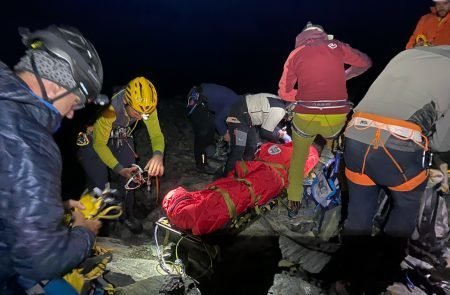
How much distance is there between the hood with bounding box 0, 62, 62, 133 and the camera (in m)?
1.43

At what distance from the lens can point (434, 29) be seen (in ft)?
16.1

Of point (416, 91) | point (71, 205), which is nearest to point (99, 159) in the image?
point (71, 205)

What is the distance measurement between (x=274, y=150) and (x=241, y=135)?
79 centimetres

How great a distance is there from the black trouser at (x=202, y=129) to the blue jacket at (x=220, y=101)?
232mm

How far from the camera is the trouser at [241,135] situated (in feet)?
17.6

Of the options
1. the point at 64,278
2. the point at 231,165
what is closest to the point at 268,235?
the point at 231,165

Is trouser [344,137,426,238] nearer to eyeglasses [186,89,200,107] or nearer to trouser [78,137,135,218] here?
trouser [78,137,135,218]

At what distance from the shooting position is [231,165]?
552 centimetres

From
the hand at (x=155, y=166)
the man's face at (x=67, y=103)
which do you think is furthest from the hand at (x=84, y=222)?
the hand at (x=155, y=166)

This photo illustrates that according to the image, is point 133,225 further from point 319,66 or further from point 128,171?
point 319,66

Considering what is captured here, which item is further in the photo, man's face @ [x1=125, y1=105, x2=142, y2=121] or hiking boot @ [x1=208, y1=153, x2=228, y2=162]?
hiking boot @ [x1=208, y1=153, x2=228, y2=162]

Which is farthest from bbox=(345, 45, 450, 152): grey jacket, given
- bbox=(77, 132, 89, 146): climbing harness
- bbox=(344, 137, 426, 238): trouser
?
bbox=(77, 132, 89, 146): climbing harness

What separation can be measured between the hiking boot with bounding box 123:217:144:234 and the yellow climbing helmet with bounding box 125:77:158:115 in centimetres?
178

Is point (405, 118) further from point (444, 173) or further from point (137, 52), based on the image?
point (137, 52)
